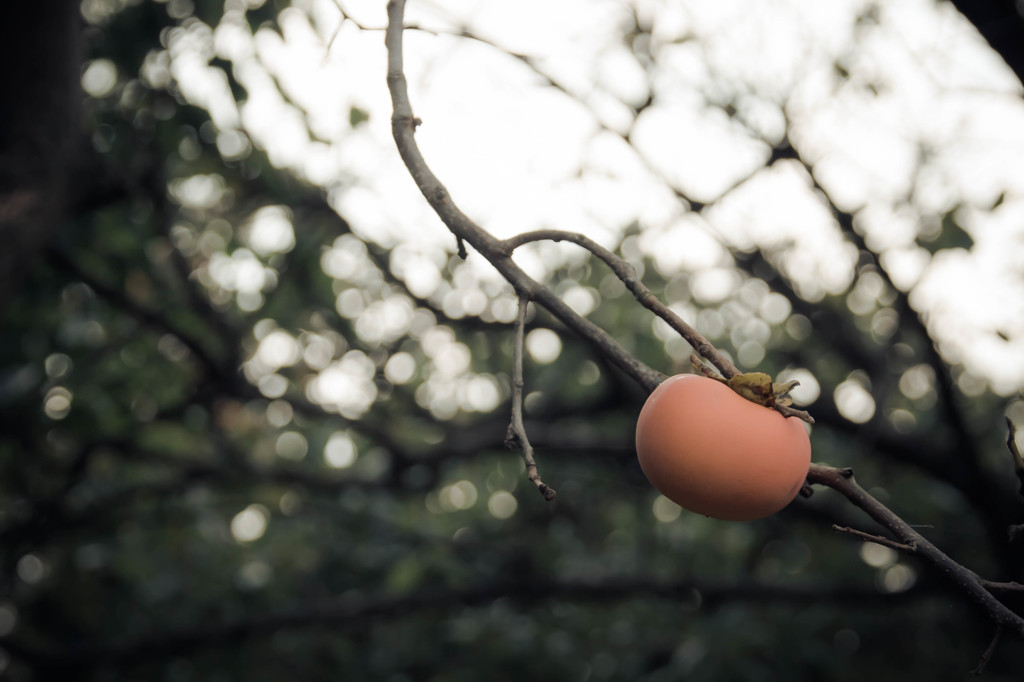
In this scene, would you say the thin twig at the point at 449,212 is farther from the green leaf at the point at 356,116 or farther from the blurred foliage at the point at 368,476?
the green leaf at the point at 356,116

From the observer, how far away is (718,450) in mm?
837

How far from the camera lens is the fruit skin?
84 centimetres

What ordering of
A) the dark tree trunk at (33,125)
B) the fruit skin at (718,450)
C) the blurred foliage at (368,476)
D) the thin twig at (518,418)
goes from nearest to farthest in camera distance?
1. the thin twig at (518,418)
2. the fruit skin at (718,450)
3. the dark tree trunk at (33,125)
4. the blurred foliage at (368,476)

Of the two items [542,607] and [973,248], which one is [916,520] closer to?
[973,248]

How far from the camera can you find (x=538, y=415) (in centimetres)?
351

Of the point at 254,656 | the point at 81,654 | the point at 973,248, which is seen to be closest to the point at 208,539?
the point at 254,656

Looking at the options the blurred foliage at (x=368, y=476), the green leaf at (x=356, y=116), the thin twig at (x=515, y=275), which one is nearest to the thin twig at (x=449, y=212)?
the thin twig at (x=515, y=275)

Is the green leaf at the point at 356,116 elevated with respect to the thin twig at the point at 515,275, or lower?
lower

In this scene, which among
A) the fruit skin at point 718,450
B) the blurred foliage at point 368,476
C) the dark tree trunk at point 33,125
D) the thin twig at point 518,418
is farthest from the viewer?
the blurred foliage at point 368,476

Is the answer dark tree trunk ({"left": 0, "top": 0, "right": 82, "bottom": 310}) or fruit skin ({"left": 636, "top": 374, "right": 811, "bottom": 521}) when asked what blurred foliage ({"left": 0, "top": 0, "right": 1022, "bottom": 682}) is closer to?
dark tree trunk ({"left": 0, "top": 0, "right": 82, "bottom": 310})

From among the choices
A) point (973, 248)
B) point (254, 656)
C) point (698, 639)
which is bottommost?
point (254, 656)

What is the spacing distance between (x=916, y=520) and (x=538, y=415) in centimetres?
178

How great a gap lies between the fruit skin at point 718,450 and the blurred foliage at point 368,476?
1.82 metres

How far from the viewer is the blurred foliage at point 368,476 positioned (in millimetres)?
2658
